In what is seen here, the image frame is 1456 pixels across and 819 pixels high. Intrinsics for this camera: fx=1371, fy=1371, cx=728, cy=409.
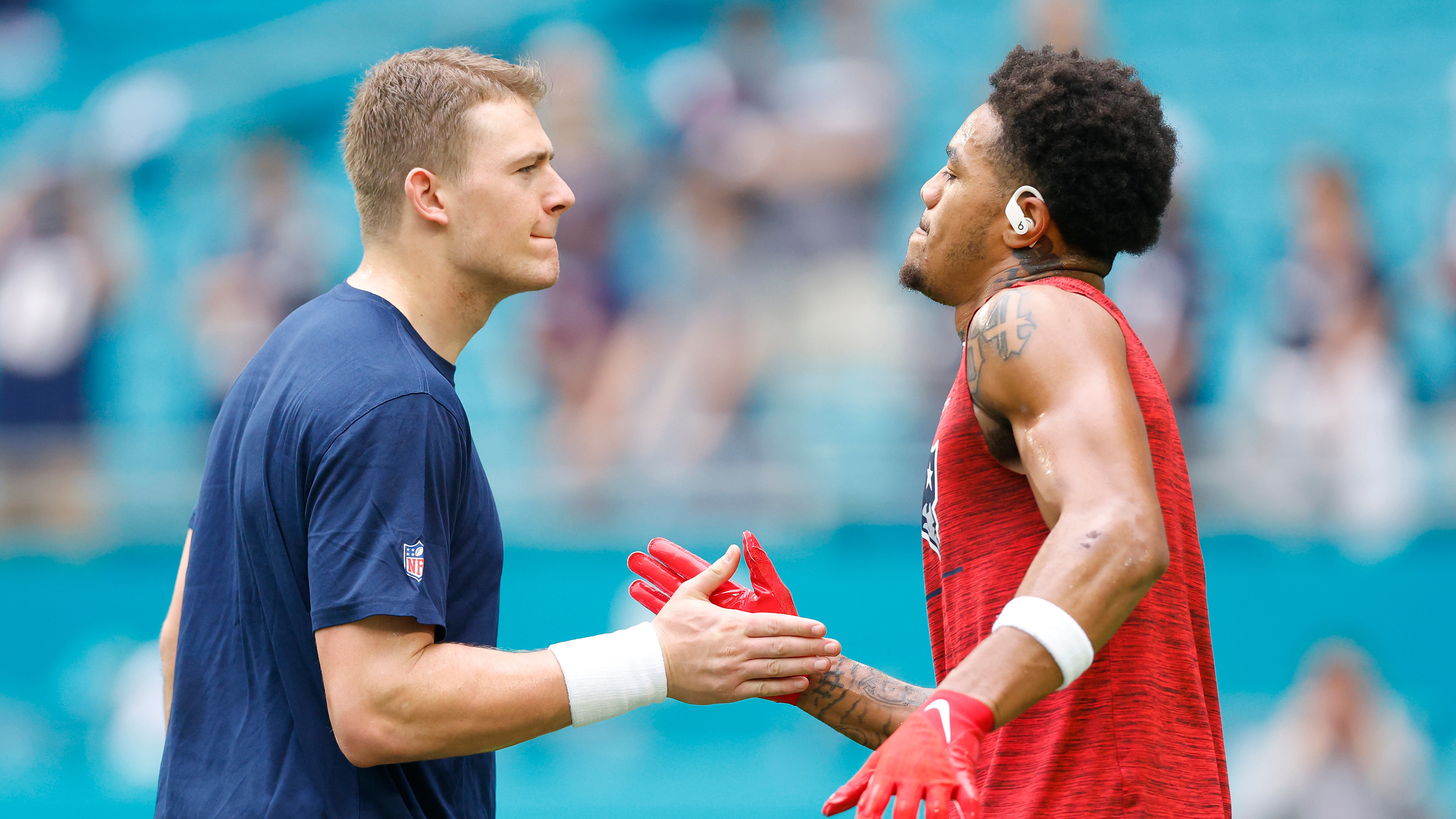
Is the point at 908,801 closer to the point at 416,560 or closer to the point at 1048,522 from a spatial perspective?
the point at 1048,522

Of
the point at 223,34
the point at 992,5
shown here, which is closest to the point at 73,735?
the point at 223,34

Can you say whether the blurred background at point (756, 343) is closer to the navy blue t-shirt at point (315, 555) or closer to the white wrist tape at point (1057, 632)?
the navy blue t-shirt at point (315, 555)

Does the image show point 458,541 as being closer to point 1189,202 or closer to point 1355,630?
point 1355,630

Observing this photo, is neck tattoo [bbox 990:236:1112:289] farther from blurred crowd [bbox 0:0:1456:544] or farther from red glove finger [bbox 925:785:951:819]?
blurred crowd [bbox 0:0:1456:544]

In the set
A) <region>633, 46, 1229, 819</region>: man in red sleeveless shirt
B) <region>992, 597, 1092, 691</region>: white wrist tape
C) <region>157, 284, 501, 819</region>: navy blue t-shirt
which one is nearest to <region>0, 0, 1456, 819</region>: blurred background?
<region>633, 46, 1229, 819</region>: man in red sleeveless shirt

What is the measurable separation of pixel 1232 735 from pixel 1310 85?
16.6 ft

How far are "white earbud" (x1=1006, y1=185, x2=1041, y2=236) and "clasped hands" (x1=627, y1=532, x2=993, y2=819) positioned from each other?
82 cm

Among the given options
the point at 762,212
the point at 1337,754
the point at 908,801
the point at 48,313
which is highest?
the point at 762,212

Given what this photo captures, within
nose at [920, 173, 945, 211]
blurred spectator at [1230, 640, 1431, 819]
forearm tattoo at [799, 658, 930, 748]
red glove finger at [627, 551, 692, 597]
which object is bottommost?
forearm tattoo at [799, 658, 930, 748]

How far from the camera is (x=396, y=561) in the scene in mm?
2355

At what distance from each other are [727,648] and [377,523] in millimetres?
713

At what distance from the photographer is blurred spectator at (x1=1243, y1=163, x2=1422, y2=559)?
297 inches

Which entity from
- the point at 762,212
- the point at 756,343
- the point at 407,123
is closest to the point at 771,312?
the point at 756,343

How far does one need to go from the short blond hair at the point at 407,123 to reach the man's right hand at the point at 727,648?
985 mm
